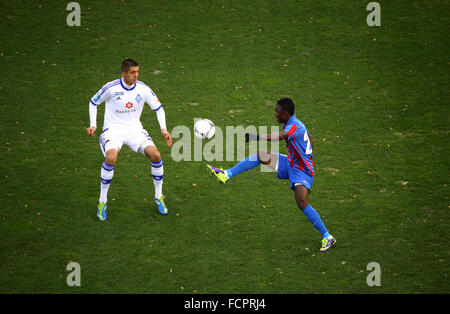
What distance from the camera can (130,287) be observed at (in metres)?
8.14

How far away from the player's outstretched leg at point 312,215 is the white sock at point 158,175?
8.02 feet

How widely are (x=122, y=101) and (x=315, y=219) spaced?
3.88m

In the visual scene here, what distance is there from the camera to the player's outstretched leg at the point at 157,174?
9516mm

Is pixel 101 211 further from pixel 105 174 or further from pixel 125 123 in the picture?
pixel 125 123

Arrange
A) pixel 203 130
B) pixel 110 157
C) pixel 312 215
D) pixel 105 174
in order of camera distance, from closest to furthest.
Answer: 1. pixel 312 215
2. pixel 110 157
3. pixel 105 174
4. pixel 203 130

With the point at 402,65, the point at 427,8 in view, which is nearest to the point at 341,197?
the point at 402,65

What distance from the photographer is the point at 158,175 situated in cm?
967

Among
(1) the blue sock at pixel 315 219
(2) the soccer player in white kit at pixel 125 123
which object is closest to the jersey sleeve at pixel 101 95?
(2) the soccer player in white kit at pixel 125 123

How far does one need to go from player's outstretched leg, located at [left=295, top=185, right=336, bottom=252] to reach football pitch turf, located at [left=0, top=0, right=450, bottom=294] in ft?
0.85

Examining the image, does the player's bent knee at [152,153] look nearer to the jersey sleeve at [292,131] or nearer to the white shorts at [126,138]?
the white shorts at [126,138]

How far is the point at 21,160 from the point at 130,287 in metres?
4.41

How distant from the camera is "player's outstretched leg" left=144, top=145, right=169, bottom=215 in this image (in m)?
9.52

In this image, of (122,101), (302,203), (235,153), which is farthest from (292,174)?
(122,101)

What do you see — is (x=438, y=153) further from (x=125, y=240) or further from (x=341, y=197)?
(x=125, y=240)
